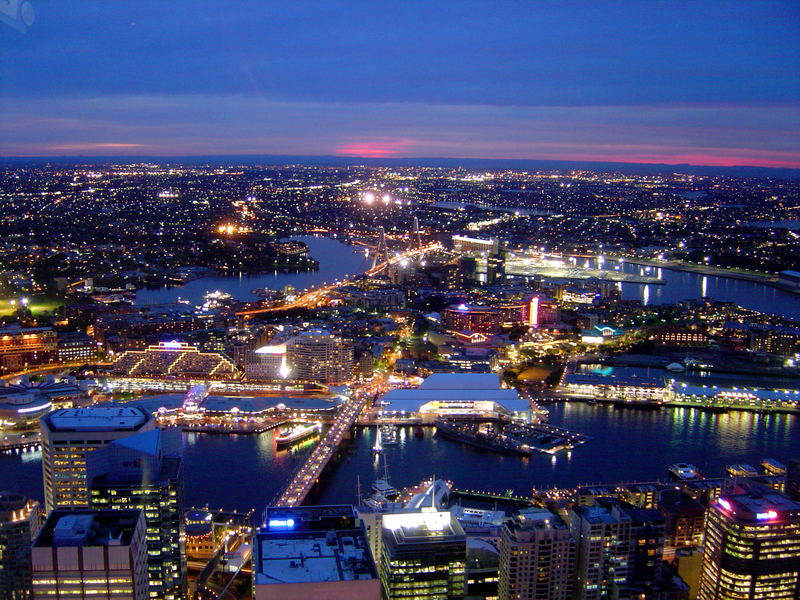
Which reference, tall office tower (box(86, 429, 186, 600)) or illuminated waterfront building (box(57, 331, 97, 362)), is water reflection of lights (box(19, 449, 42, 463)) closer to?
tall office tower (box(86, 429, 186, 600))

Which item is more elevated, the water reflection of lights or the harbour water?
Answer: the harbour water

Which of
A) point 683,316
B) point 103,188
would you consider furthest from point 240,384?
point 103,188

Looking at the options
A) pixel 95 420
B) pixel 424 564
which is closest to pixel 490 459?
pixel 424 564

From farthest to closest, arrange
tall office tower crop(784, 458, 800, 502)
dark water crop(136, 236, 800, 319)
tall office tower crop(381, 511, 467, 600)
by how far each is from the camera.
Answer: dark water crop(136, 236, 800, 319)
tall office tower crop(784, 458, 800, 502)
tall office tower crop(381, 511, 467, 600)

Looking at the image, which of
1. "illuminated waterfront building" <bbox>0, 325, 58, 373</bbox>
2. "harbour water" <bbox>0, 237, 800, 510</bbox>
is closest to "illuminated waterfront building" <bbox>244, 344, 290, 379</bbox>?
"harbour water" <bbox>0, 237, 800, 510</bbox>

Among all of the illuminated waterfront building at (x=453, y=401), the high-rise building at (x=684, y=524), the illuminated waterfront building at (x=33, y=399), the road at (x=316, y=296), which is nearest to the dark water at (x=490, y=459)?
the illuminated waterfront building at (x=453, y=401)

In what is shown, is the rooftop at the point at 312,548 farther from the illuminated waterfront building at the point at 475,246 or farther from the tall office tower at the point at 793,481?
the illuminated waterfront building at the point at 475,246

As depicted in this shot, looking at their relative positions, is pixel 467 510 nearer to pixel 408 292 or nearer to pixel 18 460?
pixel 18 460
